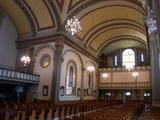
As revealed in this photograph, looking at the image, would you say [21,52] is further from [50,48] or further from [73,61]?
[73,61]

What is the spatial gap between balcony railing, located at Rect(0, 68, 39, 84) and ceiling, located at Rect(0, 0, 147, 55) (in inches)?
187

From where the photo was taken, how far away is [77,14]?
57.8ft

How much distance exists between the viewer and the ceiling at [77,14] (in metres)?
16.3

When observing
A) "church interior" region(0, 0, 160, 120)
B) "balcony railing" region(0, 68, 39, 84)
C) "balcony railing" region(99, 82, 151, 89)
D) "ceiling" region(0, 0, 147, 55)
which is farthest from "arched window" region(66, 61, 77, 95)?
"balcony railing" region(99, 82, 151, 89)

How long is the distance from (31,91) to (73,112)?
24.2ft

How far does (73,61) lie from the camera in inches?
765

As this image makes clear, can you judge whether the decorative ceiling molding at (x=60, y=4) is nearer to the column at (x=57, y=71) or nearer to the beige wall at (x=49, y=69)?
the column at (x=57, y=71)

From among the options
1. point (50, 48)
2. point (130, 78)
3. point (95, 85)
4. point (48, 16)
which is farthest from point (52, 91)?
point (130, 78)

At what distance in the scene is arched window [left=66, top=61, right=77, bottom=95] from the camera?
1829 centimetres

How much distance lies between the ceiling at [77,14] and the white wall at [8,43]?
2.10ft

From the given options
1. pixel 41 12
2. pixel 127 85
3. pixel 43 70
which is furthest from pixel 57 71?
pixel 127 85

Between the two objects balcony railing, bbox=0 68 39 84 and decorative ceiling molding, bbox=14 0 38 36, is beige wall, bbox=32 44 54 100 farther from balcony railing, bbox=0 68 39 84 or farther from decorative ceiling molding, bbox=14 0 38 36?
decorative ceiling molding, bbox=14 0 38 36

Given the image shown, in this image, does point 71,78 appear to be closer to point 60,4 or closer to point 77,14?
point 77,14

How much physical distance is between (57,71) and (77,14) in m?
5.99
